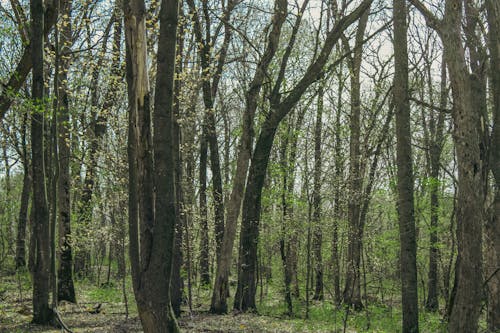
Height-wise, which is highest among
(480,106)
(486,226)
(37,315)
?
(480,106)

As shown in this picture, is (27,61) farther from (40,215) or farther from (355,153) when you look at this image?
(355,153)

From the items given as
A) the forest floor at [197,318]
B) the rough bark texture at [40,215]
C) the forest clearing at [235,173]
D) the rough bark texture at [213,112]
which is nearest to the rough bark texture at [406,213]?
the forest clearing at [235,173]

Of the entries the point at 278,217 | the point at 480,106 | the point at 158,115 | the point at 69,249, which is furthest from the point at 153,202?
the point at 278,217

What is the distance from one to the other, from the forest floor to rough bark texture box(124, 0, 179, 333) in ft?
11.2

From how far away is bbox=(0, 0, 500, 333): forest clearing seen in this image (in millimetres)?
6438

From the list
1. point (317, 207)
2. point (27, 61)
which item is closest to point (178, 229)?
point (317, 207)

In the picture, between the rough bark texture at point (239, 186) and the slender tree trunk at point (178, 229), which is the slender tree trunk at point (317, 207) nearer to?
the rough bark texture at point (239, 186)

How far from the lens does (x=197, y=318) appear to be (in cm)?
1113

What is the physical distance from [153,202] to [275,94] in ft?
22.0

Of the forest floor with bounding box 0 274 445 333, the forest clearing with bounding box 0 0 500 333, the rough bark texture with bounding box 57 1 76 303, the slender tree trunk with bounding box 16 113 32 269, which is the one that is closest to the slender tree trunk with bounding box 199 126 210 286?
the forest clearing with bounding box 0 0 500 333

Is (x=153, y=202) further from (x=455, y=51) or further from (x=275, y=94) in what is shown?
(x=275, y=94)

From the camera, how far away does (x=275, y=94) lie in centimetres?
1220

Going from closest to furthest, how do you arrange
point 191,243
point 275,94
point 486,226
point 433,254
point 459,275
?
point 459,275 → point 486,226 → point 275,94 → point 191,243 → point 433,254

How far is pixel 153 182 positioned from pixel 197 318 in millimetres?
5932
